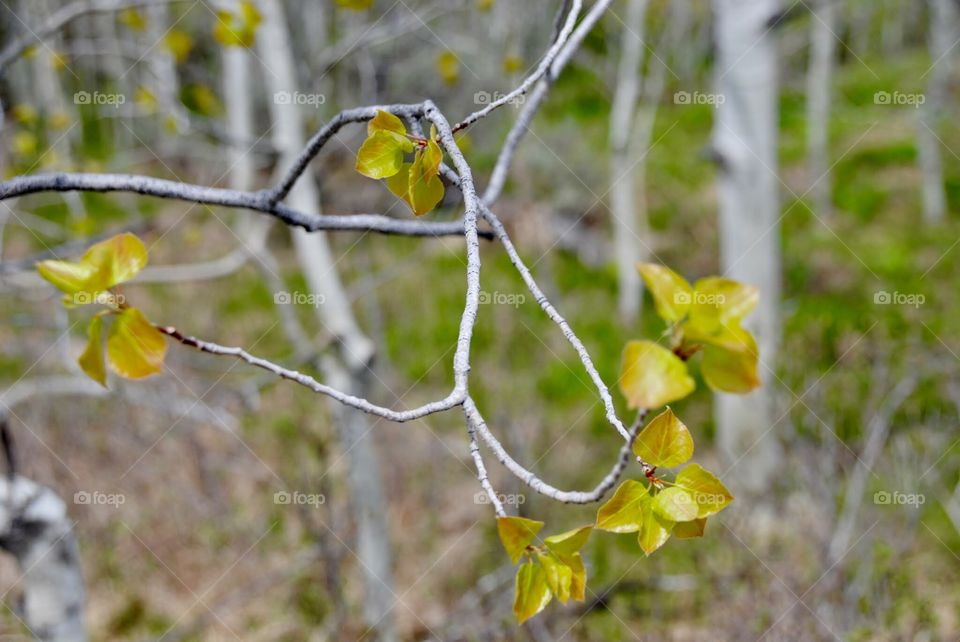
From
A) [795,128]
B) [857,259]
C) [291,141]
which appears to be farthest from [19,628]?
[795,128]

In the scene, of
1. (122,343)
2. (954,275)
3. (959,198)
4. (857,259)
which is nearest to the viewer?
(122,343)

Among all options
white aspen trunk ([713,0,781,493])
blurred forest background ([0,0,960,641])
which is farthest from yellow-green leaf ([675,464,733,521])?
white aspen trunk ([713,0,781,493])

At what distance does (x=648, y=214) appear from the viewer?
8.76 m

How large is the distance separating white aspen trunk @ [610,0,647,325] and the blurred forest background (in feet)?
0.29

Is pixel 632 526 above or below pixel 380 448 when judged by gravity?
above

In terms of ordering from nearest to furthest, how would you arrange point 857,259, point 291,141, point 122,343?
point 122,343 < point 291,141 < point 857,259

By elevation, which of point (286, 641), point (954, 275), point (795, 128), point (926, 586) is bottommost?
point (286, 641)

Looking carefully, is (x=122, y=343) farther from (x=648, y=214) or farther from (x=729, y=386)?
(x=648, y=214)

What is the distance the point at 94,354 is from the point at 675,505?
0.54 meters

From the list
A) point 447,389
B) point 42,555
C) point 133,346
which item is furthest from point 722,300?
point 447,389

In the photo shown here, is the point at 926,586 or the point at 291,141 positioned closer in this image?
the point at 291,141

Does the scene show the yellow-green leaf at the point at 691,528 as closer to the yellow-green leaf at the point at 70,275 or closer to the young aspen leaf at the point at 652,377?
the young aspen leaf at the point at 652,377

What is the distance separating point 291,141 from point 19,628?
2.53 meters

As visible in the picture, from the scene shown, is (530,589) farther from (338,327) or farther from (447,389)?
(447,389)
